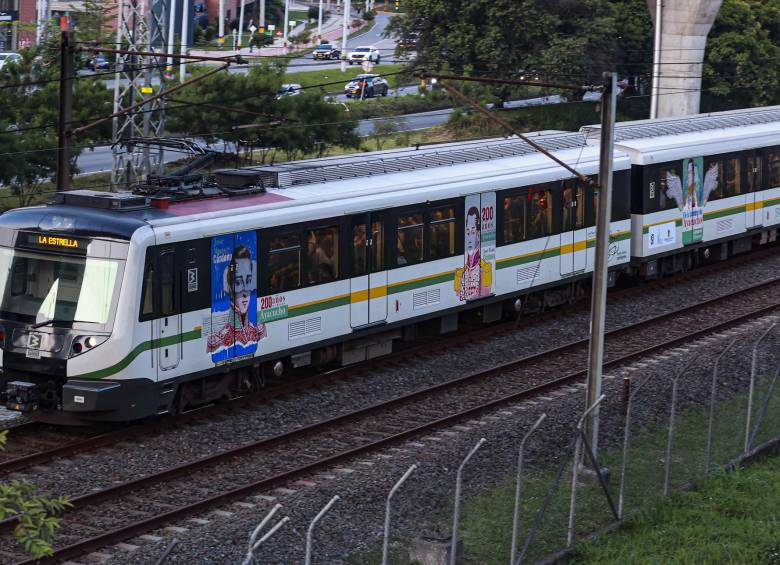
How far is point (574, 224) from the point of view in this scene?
81.6ft

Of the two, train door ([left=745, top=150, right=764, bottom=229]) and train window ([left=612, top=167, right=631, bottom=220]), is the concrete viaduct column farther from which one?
train window ([left=612, top=167, right=631, bottom=220])

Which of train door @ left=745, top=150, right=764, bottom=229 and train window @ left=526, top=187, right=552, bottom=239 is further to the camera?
train door @ left=745, top=150, right=764, bottom=229

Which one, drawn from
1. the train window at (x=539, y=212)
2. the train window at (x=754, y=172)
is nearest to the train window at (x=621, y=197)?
the train window at (x=539, y=212)

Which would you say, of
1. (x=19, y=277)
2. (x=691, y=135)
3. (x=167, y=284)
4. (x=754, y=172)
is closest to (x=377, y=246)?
(x=167, y=284)

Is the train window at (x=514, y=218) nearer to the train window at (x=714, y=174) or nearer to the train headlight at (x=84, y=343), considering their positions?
the train window at (x=714, y=174)

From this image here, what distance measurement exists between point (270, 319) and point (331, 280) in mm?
1360

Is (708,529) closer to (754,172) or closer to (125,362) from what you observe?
(125,362)

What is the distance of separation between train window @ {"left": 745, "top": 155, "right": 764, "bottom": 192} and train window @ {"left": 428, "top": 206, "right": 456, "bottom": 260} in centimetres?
1099

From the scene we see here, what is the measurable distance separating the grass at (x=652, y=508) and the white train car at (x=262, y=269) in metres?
4.97

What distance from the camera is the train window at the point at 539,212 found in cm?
2366

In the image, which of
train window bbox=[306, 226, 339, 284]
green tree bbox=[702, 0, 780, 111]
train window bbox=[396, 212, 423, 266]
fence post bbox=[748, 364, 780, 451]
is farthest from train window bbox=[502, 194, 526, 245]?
green tree bbox=[702, 0, 780, 111]

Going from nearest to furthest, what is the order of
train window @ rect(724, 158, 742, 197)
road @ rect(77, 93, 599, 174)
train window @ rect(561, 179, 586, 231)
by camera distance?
train window @ rect(561, 179, 586, 231) < train window @ rect(724, 158, 742, 197) < road @ rect(77, 93, 599, 174)

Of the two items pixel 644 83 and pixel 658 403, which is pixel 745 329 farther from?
pixel 644 83

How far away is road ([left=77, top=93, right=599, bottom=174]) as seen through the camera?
47.2 m
